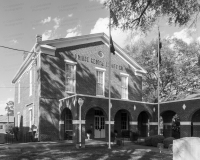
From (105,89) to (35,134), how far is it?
8038 millimetres

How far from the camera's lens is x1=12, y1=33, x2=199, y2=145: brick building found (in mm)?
19312

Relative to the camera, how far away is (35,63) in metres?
20.7

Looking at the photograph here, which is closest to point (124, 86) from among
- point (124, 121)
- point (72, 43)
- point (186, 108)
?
point (124, 121)

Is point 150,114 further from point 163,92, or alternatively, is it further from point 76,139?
point 163,92

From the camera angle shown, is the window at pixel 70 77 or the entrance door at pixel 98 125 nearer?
the window at pixel 70 77

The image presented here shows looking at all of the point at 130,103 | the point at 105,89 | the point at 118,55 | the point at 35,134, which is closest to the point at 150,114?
the point at 130,103

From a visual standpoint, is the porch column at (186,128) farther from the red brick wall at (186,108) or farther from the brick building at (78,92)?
the red brick wall at (186,108)

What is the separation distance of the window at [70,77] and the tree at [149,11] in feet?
34.1

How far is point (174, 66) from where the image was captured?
37.7m

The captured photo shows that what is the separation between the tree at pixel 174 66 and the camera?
37344 mm

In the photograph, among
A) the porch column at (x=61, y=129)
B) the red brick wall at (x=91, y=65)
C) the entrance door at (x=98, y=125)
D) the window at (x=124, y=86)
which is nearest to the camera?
the porch column at (x=61, y=129)

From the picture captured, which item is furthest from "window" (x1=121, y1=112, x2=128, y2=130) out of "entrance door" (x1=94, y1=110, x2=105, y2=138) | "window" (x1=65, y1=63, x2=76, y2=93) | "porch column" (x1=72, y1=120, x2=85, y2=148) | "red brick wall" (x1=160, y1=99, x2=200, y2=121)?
"porch column" (x1=72, y1=120, x2=85, y2=148)

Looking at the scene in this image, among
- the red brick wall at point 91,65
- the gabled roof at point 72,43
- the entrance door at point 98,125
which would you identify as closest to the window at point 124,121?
the red brick wall at point 91,65

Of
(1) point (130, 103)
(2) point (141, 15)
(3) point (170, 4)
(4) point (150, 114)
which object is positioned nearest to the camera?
(3) point (170, 4)
